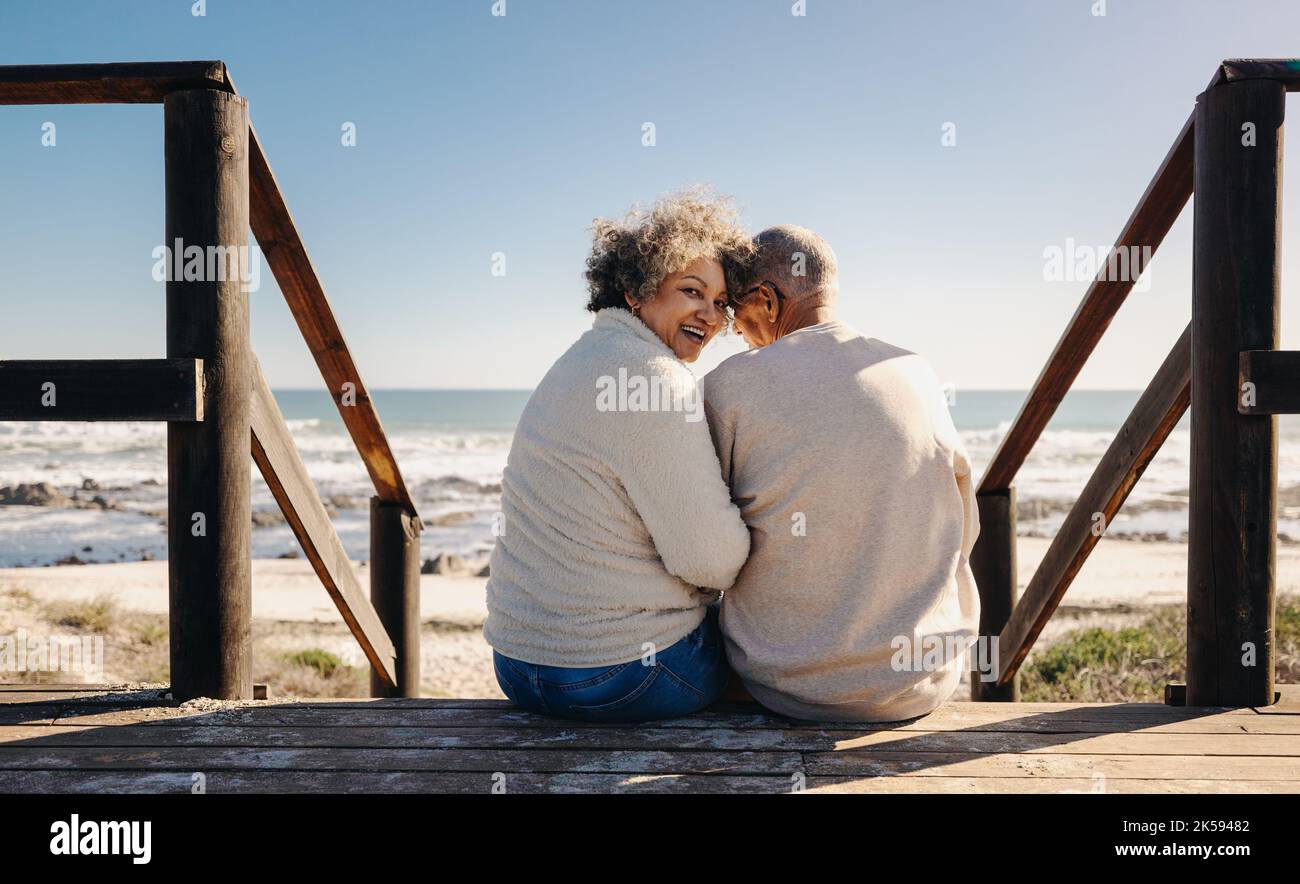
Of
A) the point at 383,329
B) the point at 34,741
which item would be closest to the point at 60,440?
the point at 34,741

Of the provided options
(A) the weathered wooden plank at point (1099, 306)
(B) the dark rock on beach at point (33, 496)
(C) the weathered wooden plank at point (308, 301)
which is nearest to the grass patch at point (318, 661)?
(C) the weathered wooden plank at point (308, 301)

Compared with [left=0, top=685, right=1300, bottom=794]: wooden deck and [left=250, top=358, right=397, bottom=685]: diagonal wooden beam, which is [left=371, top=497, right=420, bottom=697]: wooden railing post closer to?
[left=250, top=358, right=397, bottom=685]: diagonal wooden beam

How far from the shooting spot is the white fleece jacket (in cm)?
187

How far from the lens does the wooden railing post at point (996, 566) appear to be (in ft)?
12.1

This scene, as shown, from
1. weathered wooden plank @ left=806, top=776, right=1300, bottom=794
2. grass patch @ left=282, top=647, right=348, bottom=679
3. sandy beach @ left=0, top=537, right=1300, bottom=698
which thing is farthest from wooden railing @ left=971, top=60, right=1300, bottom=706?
grass patch @ left=282, top=647, right=348, bottom=679

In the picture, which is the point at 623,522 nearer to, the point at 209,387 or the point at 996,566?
the point at 209,387

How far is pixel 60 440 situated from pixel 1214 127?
32881mm

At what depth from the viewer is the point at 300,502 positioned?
259 cm

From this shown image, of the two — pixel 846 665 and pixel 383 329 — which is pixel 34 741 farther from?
pixel 383 329

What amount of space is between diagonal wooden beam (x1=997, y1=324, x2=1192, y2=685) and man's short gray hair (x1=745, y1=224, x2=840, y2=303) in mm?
982

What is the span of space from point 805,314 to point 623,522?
2.43ft

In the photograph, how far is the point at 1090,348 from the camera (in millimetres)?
2826
